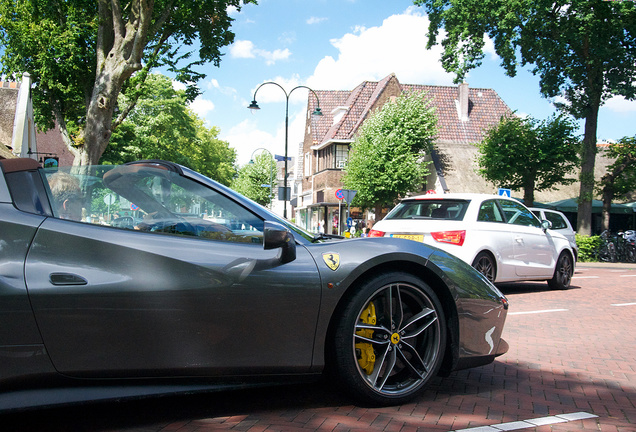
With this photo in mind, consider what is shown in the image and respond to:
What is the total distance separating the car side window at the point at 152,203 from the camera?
2932 mm

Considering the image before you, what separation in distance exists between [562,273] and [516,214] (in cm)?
202

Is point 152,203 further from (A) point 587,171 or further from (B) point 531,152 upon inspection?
(B) point 531,152

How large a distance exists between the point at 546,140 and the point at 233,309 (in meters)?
25.8

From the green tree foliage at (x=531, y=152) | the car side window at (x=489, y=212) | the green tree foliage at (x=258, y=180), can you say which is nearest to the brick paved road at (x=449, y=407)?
the car side window at (x=489, y=212)

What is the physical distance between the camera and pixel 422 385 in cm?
345

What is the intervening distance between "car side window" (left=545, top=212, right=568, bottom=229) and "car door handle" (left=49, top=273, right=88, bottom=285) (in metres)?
14.1

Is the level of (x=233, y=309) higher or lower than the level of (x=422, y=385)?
higher

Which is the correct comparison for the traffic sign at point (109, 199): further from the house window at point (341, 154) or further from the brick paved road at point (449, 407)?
the house window at point (341, 154)

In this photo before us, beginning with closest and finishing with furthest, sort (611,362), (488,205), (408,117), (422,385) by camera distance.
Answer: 1. (422,385)
2. (611,362)
3. (488,205)
4. (408,117)

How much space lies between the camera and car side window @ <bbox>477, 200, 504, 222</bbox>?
9031mm

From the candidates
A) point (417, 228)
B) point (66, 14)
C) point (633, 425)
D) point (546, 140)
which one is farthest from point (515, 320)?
point (546, 140)

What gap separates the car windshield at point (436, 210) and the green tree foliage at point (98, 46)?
8.30m

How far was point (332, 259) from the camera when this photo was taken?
321 cm

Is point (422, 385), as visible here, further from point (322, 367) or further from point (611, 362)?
point (611, 362)
